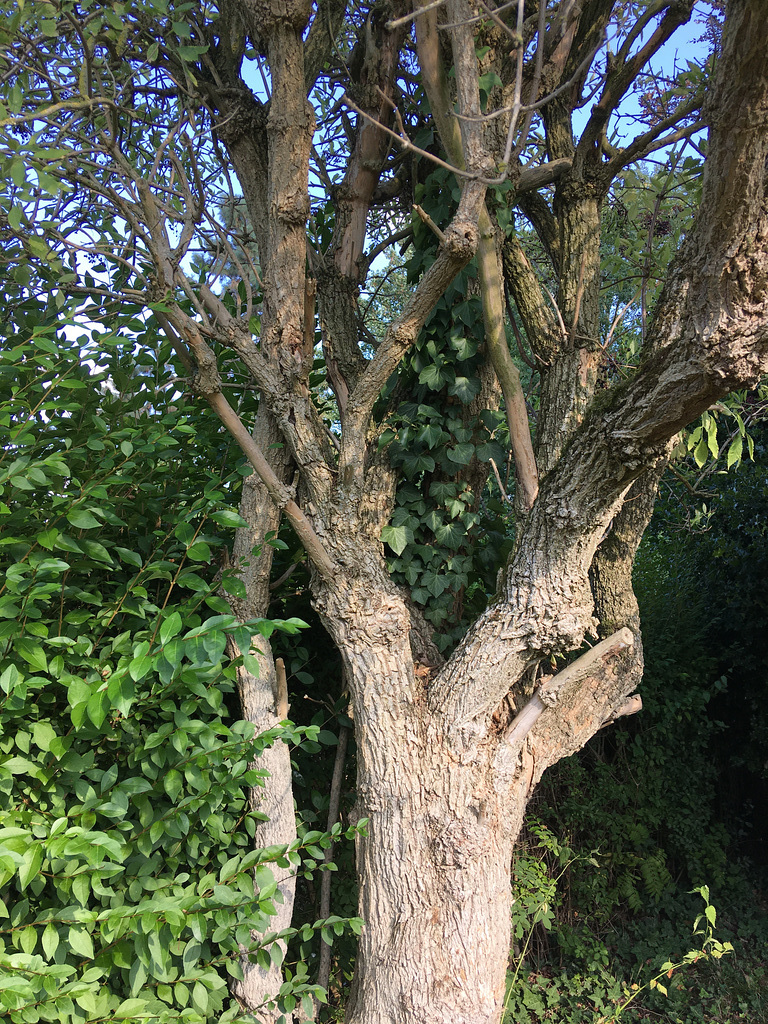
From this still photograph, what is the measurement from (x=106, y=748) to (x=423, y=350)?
1.94 metres

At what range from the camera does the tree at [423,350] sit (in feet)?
6.74

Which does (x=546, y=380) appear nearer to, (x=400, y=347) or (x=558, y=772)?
(x=400, y=347)

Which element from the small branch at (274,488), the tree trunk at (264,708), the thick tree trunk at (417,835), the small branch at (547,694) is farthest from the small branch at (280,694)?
the small branch at (547,694)

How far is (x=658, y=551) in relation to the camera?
5.98 metres

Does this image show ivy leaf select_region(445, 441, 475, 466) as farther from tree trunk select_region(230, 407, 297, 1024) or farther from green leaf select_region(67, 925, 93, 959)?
green leaf select_region(67, 925, 93, 959)

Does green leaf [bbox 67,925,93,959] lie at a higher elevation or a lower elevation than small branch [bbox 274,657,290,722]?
lower

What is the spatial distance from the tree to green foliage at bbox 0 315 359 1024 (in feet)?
1.20

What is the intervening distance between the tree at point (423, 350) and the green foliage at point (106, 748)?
0.36 meters

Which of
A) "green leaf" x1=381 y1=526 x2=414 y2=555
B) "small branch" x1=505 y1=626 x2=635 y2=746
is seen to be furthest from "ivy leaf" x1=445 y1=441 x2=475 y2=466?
"small branch" x1=505 y1=626 x2=635 y2=746

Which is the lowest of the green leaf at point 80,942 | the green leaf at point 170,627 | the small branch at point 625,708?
the green leaf at point 80,942

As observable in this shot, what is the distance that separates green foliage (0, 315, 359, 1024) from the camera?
1.65 metres

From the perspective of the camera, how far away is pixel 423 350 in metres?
2.85

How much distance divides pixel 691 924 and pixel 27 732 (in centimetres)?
456

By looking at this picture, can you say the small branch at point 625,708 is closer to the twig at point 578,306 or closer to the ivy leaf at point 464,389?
the ivy leaf at point 464,389
